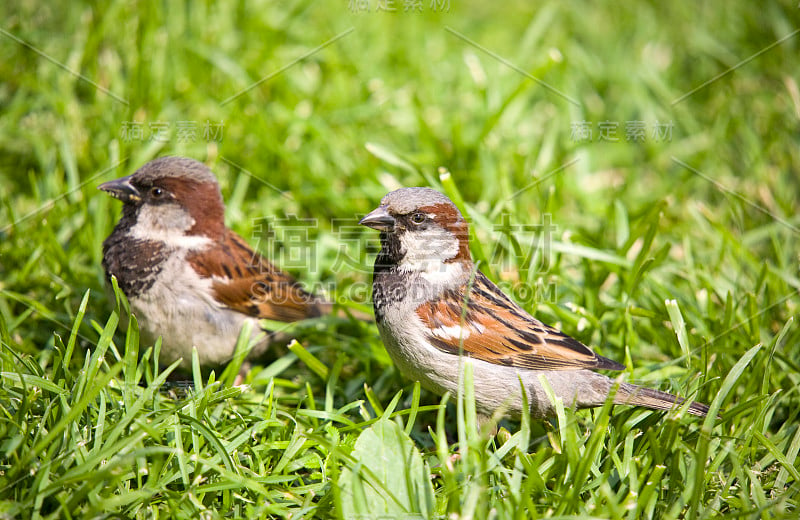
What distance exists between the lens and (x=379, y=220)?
2.97m

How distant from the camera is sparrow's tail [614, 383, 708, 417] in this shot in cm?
271

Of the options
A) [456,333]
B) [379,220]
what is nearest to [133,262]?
[379,220]

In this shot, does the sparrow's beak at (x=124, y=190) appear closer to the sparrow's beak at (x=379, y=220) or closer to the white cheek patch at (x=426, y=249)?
the sparrow's beak at (x=379, y=220)

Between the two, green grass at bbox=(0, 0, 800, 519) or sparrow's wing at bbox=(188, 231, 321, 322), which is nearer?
green grass at bbox=(0, 0, 800, 519)

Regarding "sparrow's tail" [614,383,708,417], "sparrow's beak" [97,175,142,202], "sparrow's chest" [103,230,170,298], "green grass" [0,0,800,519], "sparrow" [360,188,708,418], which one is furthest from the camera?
"sparrow's beak" [97,175,142,202]

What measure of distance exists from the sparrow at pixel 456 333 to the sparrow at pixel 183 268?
2.78 feet

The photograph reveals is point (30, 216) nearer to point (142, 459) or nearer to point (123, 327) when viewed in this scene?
point (123, 327)

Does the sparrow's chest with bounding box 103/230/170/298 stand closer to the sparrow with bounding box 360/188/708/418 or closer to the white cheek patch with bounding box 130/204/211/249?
the white cheek patch with bounding box 130/204/211/249

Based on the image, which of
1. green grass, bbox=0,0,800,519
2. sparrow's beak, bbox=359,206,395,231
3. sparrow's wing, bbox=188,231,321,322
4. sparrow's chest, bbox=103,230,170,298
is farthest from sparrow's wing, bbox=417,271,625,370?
sparrow's chest, bbox=103,230,170,298

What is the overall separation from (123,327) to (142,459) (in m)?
0.99

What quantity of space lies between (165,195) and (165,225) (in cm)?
16

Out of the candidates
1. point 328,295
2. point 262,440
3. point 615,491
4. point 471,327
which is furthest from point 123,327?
point 615,491

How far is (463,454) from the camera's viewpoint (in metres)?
2.41

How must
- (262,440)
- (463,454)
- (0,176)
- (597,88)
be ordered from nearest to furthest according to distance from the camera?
1. (463,454)
2. (262,440)
3. (0,176)
4. (597,88)
